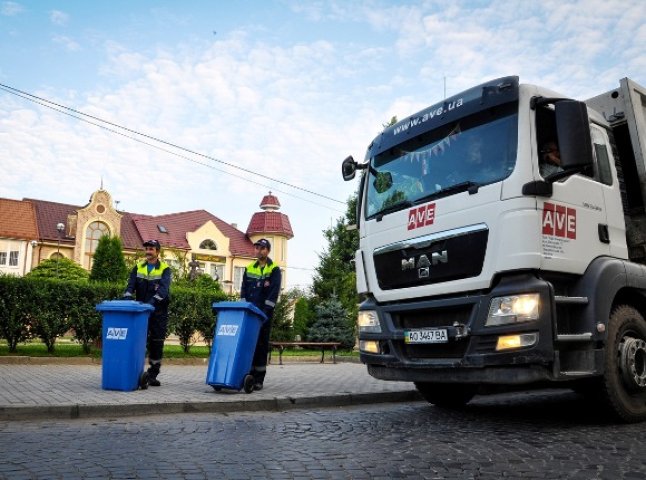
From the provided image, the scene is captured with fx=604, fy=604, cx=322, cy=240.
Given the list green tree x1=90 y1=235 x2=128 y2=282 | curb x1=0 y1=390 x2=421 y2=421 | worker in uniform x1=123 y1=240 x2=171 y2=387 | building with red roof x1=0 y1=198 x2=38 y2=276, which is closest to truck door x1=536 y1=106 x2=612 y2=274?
curb x1=0 y1=390 x2=421 y2=421

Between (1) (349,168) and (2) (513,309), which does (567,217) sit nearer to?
(2) (513,309)

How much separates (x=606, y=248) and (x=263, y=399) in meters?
4.31

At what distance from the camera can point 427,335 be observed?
5750 millimetres

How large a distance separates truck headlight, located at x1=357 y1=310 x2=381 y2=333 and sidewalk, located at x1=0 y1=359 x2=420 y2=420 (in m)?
1.74

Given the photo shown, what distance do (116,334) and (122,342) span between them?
14 cm

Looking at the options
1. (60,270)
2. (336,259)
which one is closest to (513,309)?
(336,259)

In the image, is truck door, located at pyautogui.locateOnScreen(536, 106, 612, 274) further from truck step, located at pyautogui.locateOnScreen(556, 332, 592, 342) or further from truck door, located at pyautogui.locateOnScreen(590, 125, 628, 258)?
truck step, located at pyautogui.locateOnScreen(556, 332, 592, 342)

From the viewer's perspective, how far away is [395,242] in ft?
20.8

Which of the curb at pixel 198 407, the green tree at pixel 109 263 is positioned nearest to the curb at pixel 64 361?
the curb at pixel 198 407

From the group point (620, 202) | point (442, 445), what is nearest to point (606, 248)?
point (620, 202)

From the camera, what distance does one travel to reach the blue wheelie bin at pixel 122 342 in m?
8.10

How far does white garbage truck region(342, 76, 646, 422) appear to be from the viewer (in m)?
5.23

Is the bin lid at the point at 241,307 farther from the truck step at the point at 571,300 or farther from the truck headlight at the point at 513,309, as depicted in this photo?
the truck step at the point at 571,300

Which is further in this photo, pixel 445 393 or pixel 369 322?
pixel 445 393
